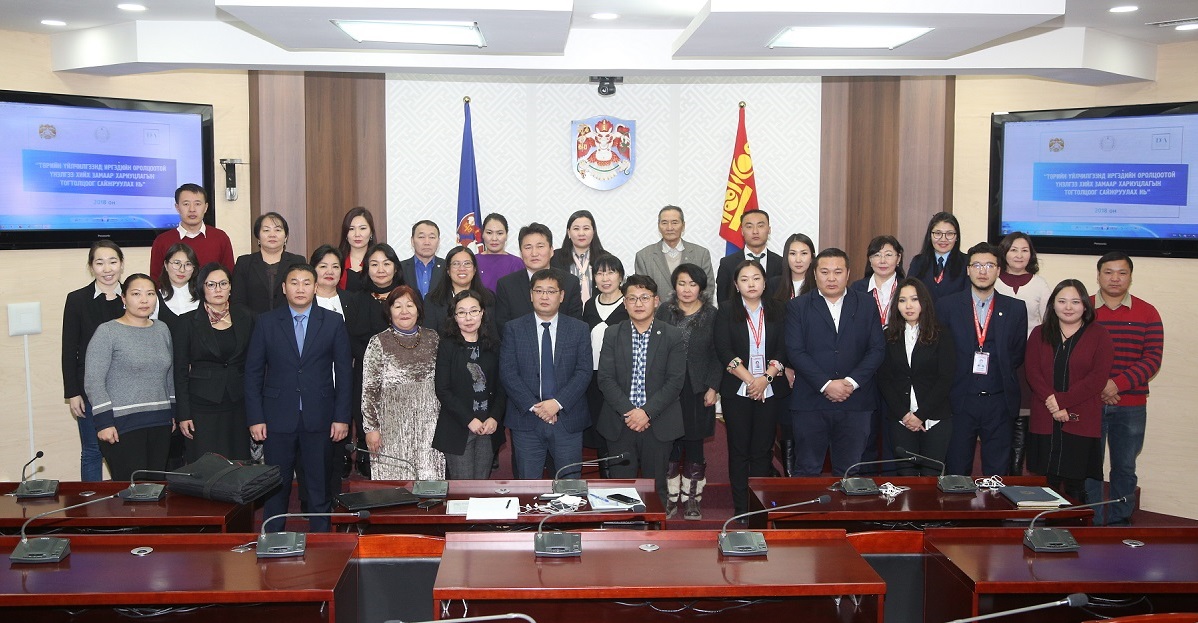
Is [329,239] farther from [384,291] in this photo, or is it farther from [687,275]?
[687,275]

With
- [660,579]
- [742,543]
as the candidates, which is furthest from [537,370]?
[660,579]

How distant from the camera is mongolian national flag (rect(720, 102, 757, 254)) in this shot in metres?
7.79

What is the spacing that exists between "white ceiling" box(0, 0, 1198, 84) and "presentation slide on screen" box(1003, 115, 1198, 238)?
40 cm

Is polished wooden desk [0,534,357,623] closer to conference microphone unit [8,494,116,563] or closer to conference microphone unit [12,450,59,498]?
conference microphone unit [8,494,116,563]

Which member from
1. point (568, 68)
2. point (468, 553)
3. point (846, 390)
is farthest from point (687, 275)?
point (468, 553)

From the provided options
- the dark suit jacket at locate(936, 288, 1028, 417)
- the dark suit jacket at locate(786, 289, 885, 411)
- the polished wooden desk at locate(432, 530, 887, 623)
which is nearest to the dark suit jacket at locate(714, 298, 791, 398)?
the dark suit jacket at locate(786, 289, 885, 411)

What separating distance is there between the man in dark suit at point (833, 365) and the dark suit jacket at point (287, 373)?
2478mm

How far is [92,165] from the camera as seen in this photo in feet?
20.6

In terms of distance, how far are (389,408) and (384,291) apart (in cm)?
89

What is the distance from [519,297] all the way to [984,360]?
103 inches

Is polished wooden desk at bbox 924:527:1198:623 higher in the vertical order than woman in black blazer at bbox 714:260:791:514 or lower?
lower

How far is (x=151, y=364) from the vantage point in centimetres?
469

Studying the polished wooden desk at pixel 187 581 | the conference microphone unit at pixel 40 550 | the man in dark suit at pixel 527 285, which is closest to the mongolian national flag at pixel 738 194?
the man in dark suit at pixel 527 285

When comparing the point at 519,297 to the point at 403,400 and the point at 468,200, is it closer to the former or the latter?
the point at 403,400
